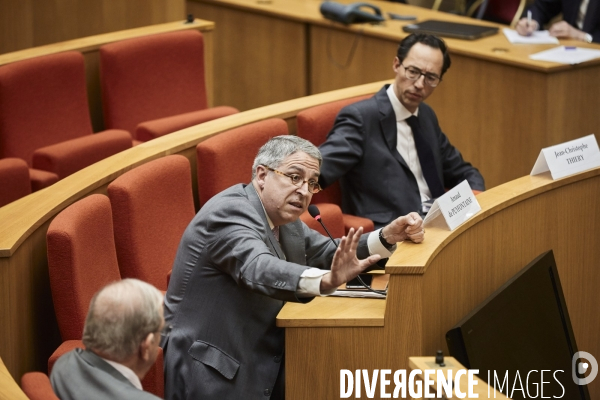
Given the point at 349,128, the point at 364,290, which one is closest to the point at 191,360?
the point at 364,290

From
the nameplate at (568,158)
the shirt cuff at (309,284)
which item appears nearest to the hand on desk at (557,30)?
the nameplate at (568,158)

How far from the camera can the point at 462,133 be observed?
13.1 feet

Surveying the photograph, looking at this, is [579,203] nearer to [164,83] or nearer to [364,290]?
[364,290]

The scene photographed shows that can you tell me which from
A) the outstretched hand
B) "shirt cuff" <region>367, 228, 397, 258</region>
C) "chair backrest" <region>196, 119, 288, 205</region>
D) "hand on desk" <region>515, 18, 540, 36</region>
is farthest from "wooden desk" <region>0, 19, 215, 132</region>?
the outstretched hand

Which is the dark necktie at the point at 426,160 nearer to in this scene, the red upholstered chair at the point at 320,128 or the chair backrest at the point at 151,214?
the red upholstered chair at the point at 320,128

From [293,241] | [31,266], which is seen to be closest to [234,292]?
[293,241]

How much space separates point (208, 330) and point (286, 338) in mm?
180

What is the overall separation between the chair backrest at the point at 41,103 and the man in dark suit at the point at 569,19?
6.38ft

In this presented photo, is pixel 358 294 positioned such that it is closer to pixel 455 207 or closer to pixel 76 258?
pixel 455 207

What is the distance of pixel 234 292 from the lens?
1948 mm

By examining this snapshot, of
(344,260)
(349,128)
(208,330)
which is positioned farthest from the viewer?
(349,128)

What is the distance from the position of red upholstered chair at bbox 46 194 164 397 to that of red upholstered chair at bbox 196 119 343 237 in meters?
0.52

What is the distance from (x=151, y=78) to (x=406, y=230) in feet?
6.01

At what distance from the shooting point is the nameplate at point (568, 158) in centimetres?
234
